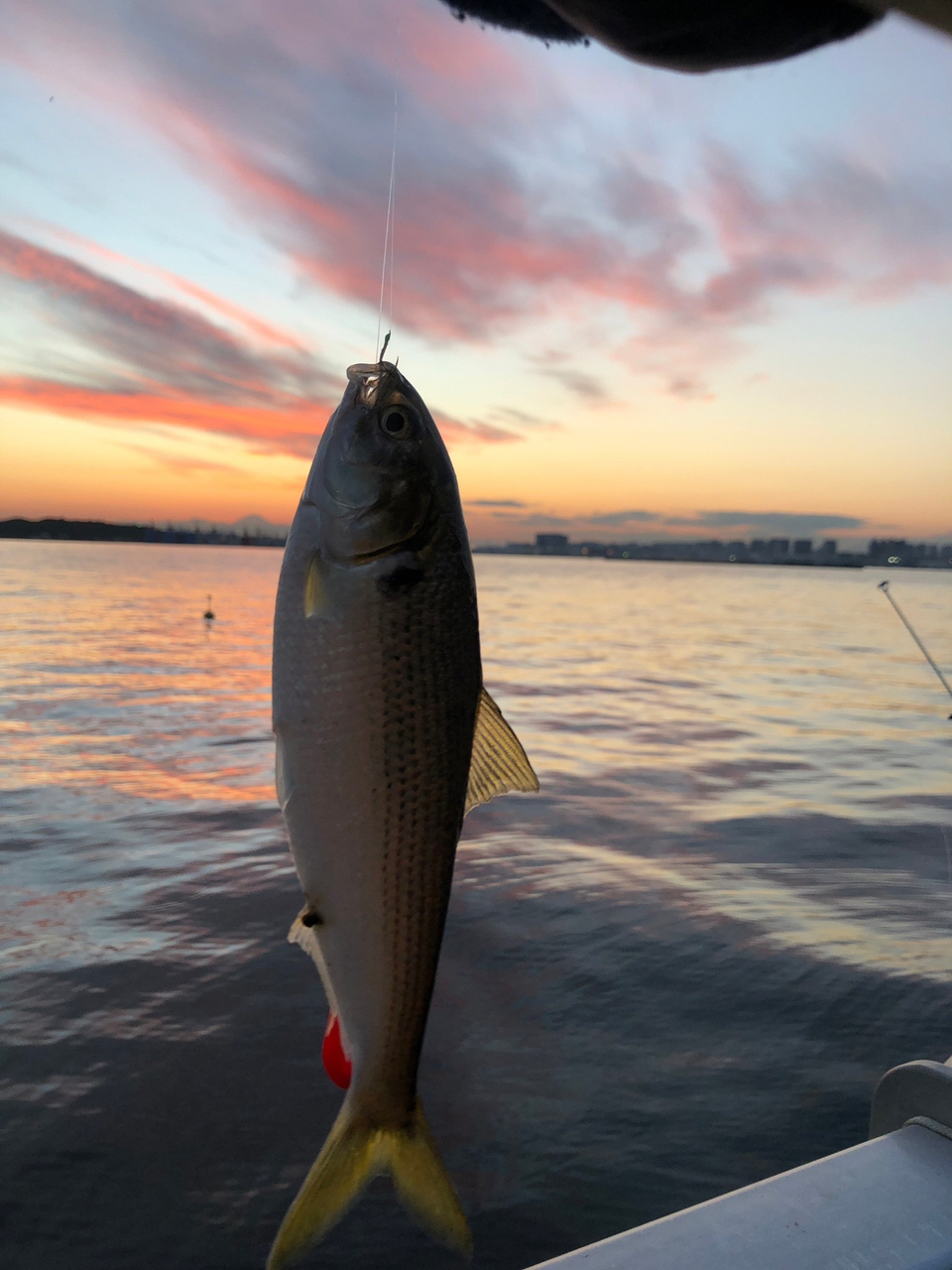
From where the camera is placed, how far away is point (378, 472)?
5.37 ft

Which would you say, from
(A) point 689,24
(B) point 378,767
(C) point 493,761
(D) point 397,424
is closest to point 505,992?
(C) point 493,761

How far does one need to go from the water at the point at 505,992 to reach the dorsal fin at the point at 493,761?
11.7ft

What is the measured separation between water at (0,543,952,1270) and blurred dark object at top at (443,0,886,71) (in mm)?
6439

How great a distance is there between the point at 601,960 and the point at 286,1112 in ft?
9.90

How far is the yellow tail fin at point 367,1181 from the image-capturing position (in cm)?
169

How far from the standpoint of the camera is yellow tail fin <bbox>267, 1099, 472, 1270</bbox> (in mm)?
1694

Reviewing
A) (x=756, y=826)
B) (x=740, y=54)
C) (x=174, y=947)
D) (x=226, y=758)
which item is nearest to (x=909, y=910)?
(x=756, y=826)

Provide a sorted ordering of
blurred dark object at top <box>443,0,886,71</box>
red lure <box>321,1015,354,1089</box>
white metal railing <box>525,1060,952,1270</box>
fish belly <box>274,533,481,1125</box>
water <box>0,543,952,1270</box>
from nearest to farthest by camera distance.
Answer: fish belly <box>274,533,481,1125</box>, red lure <box>321,1015,354,1089</box>, white metal railing <box>525,1060,952,1270</box>, water <box>0,543,952,1270</box>, blurred dark object at top <box>443,0,886,71</box>

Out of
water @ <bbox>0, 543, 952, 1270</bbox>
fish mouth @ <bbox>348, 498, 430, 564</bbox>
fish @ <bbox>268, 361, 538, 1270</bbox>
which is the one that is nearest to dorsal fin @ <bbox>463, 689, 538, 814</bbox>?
fish @ <bbox>268, 361, 538, 1270</bbox>

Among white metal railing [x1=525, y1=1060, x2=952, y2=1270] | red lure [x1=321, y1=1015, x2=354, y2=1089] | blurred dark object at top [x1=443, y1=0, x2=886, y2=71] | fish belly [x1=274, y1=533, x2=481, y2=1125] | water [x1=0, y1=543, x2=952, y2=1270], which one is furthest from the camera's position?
blurred dark object at top [x1=443, y1=0, x2=886, y2=71]

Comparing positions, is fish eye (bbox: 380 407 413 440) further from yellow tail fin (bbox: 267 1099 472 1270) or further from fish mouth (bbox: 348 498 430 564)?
yellow tail fin (bbox: 267 1099 472 1270)

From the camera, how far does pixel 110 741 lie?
1566 cm

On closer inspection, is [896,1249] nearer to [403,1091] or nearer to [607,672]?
[403,1091]

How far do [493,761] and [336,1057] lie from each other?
716 mm
